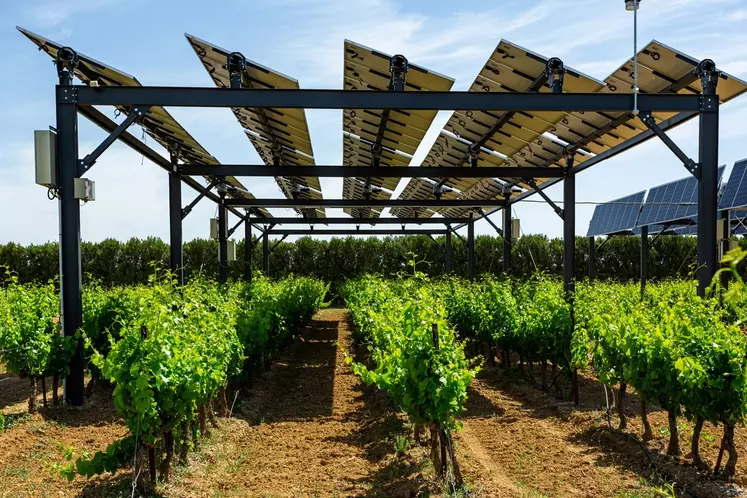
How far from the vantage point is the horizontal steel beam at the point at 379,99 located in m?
7.72

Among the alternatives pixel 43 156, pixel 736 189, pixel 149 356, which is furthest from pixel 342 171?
pixel 736 189

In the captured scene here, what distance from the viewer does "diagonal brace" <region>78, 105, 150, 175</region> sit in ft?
24.5

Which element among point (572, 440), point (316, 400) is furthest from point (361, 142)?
point (572, 440)

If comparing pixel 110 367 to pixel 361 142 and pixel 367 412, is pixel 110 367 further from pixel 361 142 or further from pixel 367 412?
pixel 361 142

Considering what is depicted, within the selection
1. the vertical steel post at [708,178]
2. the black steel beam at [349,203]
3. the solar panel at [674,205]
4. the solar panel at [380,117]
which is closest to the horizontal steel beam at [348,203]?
the black steel beam at [349,203]

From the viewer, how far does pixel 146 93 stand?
7.73m

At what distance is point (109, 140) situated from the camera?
299 inches

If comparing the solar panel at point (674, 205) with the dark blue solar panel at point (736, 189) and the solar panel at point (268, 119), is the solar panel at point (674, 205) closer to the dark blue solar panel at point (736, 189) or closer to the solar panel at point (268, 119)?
the dark blue solar panel at point (736, 189)

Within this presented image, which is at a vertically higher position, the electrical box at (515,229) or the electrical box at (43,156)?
the electrical box at (43,156)

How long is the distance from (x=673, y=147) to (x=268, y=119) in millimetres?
5743

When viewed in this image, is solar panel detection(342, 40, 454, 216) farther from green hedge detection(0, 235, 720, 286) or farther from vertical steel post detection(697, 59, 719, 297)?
green hedge detection(0, 235, 720, 286)

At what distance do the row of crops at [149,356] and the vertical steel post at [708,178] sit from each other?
5.47m

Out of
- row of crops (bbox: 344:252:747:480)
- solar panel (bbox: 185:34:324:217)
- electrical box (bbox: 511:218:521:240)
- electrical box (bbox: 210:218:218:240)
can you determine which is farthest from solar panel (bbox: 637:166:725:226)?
electrical box (bbox: 210:218:218:240)

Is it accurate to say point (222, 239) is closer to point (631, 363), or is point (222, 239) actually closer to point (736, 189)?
point (631, 363)
